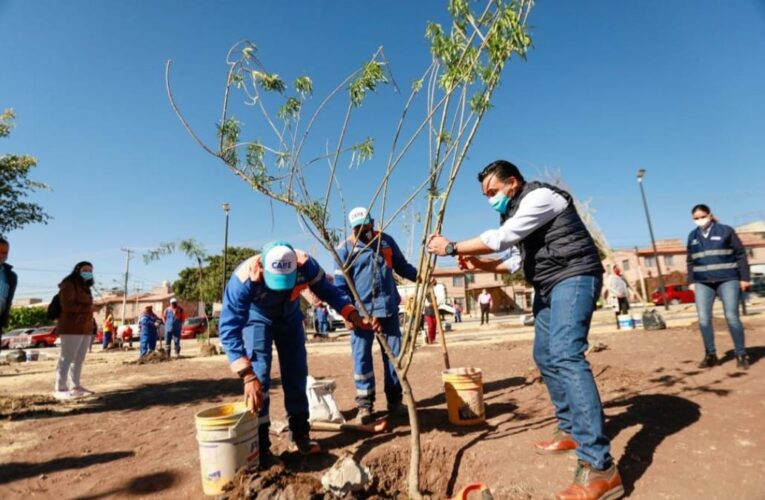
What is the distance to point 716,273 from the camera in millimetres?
4578

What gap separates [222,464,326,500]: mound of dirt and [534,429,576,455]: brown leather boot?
54.6 inches

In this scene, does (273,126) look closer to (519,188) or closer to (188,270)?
(519,188)

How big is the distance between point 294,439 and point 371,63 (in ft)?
8.67

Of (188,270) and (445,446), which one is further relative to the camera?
(188,270)

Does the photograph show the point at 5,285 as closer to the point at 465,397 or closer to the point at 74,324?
the point at 74,324

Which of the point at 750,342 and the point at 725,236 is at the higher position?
the point at 725,236

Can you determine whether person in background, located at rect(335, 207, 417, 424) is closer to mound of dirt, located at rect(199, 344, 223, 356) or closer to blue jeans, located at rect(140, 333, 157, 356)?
blue jeans, located at rect(140, 333, 157, 356)

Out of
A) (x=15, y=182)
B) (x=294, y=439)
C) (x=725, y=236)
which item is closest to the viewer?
(x=294, y=439)

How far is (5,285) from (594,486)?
559cm

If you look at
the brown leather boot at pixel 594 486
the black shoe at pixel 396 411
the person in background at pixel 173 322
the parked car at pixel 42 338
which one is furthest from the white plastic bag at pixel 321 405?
the parked car at pixel 42 338

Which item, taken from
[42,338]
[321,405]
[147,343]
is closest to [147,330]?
[147,343]

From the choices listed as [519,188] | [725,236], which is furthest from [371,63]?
[725,236]

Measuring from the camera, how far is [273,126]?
2.66 meters

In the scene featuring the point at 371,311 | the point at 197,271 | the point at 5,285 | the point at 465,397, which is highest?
the point at 197,271
